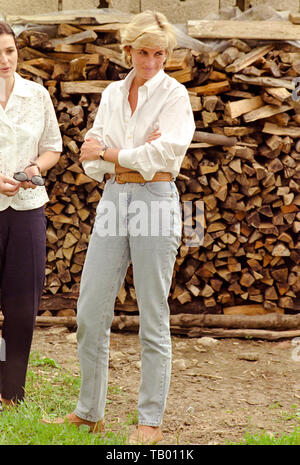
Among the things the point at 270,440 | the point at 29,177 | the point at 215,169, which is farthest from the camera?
the point at 215,169

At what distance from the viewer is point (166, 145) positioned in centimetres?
275

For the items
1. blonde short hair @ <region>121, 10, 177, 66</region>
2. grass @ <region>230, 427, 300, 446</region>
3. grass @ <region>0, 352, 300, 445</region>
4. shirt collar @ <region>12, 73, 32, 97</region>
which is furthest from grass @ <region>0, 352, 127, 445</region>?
blonde short hair @ <region>121, 10, 177, 66</region>

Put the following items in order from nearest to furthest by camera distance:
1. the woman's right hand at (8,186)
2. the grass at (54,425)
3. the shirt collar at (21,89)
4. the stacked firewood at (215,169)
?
the grass at (54,425), the woman's right hand at (8,186), the shirt collar at (21,89), the stacked firewood at (215,169)

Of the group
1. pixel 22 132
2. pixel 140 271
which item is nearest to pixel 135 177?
pixel 140 271

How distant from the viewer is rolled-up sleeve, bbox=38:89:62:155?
3.31 meters

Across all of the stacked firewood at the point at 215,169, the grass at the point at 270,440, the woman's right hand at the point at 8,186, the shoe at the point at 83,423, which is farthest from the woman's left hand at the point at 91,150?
the stacked firewood at the point at 215,169

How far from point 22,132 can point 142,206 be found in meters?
0.82

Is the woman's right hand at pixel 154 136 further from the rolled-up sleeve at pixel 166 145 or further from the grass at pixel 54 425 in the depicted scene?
the grass at pixel 54 425

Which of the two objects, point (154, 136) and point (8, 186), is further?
point (8, 186)

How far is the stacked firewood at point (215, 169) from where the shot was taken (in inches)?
189

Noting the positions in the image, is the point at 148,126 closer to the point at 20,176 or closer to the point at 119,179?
the point at 119,179

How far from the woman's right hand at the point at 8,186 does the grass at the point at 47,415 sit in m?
1.17

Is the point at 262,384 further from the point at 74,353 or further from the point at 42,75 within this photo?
the point at 42,75

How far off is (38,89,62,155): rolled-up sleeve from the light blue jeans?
0.56 meters
